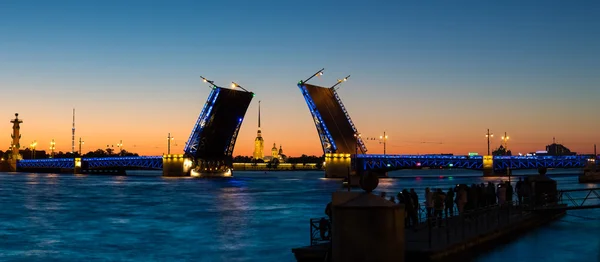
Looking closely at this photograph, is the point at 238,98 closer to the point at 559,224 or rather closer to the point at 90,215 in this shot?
the point at 90,215

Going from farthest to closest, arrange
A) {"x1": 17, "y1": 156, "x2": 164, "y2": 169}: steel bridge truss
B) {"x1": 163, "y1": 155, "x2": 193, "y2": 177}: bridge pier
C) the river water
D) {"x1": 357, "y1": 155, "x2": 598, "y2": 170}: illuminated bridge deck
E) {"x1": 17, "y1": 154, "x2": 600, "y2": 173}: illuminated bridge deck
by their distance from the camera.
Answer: {"x1": 17, "y1": 156, "x2": 164, "y2": 169}: steel bridge truss
{"x1": 163, "y1": 155, "x2": 193, "y2": 177}: bridge pier
{"x1": 357, "y1": 155, "x2": 598, "y2": 170}: illuminated bridge deck
{"x1": 17, "y1": 154, "x2": 600, "y2": 173}: illuminated bridge deck
the river water

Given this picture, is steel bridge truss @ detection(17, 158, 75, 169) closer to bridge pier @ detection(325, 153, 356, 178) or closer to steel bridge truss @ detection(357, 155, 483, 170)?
bridge pier @ detection(325, 153, 356, 178)

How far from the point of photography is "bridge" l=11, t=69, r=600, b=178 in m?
82.7

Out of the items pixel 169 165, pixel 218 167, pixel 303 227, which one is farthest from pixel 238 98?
pixel 303 227

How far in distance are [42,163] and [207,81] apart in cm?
8929

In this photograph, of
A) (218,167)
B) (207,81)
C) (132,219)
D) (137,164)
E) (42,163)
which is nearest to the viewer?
(132,219)

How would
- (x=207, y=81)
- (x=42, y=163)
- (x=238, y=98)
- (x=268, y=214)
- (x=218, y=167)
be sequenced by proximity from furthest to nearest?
(x=42, y=163) < (x=218, y=167) < (x=207, y=81) < (x=238, y=98) < (x=268, y=214)

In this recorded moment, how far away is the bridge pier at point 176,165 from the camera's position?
115 metres

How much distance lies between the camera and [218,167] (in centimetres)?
11162

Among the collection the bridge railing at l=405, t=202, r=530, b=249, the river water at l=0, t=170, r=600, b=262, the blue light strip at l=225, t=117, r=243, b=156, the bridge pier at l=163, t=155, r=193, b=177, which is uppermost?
the blue light strip at l=225, t=117, r=243, b=156

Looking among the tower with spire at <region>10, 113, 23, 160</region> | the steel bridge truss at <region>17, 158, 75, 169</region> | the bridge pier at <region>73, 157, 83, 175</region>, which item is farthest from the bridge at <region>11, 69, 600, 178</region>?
the tower with spire at <region>10, 113, 23, 160</region>

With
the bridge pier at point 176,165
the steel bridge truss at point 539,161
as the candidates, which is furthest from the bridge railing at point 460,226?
the steel bridge truss at point 539,161

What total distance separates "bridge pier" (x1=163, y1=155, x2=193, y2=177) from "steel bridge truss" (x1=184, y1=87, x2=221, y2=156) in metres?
14.3

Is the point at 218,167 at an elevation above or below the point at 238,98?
below
